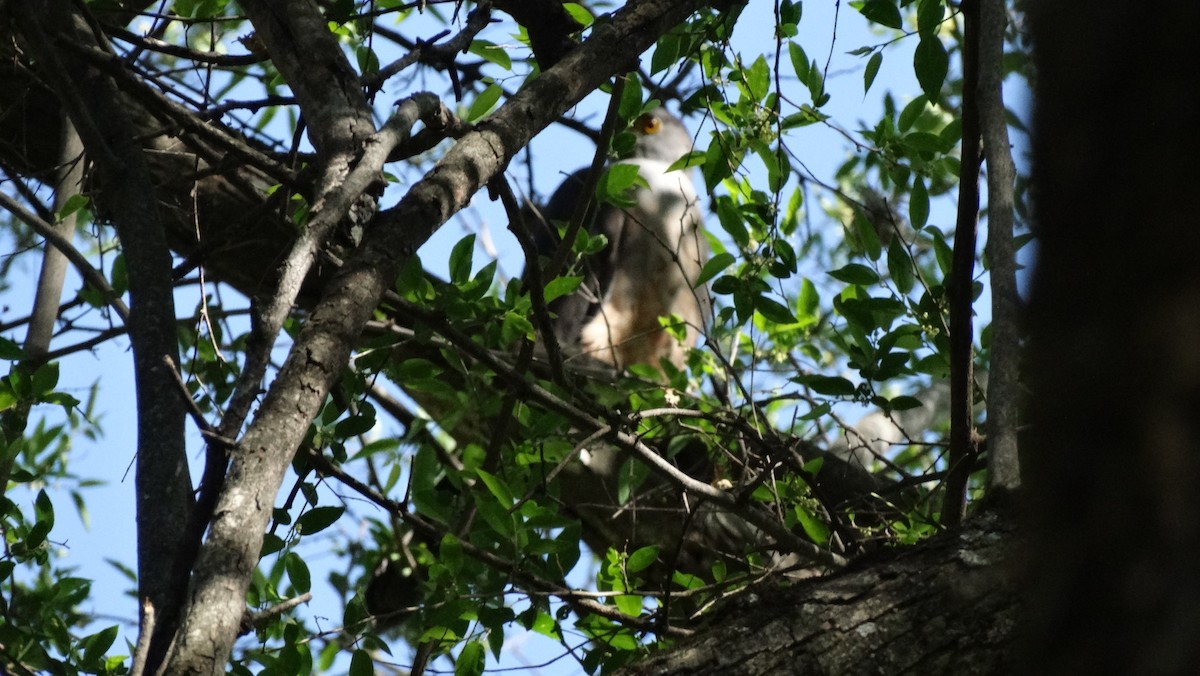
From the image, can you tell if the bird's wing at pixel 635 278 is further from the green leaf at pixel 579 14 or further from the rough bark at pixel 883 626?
the rough bark at pixel 883 626

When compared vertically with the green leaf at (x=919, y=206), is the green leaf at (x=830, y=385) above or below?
below

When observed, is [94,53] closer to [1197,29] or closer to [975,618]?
[975,618]

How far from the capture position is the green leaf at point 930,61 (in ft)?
6.48

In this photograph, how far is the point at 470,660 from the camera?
1993mm

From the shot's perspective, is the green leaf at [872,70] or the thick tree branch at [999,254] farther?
the green leaf at [872,70]

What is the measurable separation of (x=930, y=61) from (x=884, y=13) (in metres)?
0.13

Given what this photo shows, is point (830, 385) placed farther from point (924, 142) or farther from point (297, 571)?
point (297, 571)

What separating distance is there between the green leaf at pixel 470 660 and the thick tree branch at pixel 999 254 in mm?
957

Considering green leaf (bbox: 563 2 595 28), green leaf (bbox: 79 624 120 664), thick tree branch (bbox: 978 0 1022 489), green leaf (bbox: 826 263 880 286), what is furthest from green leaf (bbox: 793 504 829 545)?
green leaf (bbox: 79 624 120 664)

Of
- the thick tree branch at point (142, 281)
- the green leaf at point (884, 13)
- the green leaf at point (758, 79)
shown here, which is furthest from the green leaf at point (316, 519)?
the green leaf at point (884, 13)

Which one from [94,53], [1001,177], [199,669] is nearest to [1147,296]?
[199,669]

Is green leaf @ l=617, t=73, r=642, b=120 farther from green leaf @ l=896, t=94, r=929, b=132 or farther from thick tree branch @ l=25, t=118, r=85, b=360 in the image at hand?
thick tree branch @ l=25, t=118, r=85, b=360

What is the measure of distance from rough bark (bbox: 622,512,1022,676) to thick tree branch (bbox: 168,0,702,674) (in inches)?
21.0

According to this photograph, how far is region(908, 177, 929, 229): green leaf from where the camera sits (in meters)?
2.16
